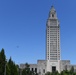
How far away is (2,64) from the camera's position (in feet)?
268

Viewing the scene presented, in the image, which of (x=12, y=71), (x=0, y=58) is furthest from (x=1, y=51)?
(x=12, y=71)

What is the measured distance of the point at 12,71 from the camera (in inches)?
3706

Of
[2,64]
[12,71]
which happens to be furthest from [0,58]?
[12,71]

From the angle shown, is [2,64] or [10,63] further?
[10,63]

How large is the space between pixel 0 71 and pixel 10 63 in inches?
654

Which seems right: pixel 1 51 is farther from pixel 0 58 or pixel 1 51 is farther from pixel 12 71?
pixel 12 71

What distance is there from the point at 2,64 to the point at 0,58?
1882 millimetres

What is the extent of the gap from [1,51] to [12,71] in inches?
388

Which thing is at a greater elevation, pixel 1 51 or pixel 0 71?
pixel 1 51

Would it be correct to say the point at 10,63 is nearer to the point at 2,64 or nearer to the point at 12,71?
the point at 12,71

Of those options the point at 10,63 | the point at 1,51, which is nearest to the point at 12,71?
the point at 10,63

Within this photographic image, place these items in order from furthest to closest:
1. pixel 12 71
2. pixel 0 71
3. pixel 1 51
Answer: pixel 12 71, pixel 1 51, pixel 0 71

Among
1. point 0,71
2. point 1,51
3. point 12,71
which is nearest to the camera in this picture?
point 0,71

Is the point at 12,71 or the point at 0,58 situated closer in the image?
the point at 0,58
